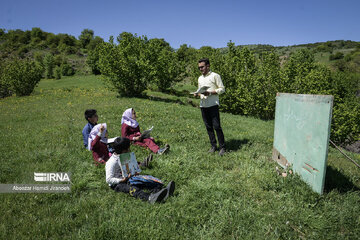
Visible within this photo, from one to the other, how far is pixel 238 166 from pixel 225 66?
15.8 meters

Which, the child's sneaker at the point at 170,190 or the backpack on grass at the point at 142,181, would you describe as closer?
the child's sneaker at the point at 170,190

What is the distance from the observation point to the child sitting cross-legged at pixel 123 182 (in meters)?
3.66

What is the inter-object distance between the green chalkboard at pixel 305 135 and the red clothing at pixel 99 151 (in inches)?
174

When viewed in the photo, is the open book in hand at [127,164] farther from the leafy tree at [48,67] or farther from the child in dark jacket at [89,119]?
the leafy tree at [48,67]

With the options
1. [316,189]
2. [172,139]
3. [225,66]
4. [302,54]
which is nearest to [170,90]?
[225,66]

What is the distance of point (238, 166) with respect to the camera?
5.07m

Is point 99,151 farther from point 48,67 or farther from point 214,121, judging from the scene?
point 48,67

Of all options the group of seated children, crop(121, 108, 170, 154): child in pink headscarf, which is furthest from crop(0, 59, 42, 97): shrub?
the group of seated children

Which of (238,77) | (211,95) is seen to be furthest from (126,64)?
(211,95)

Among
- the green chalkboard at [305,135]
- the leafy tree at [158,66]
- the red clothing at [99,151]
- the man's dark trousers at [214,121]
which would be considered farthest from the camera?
the leafy tree at [158,66]

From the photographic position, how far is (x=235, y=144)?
683cm

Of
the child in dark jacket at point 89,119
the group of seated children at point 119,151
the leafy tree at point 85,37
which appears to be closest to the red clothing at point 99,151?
the group of seated children at point 119,151

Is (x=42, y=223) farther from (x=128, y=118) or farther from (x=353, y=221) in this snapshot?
(x=353, y=221)

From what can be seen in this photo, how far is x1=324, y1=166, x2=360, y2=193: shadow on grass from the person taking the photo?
157 inches
